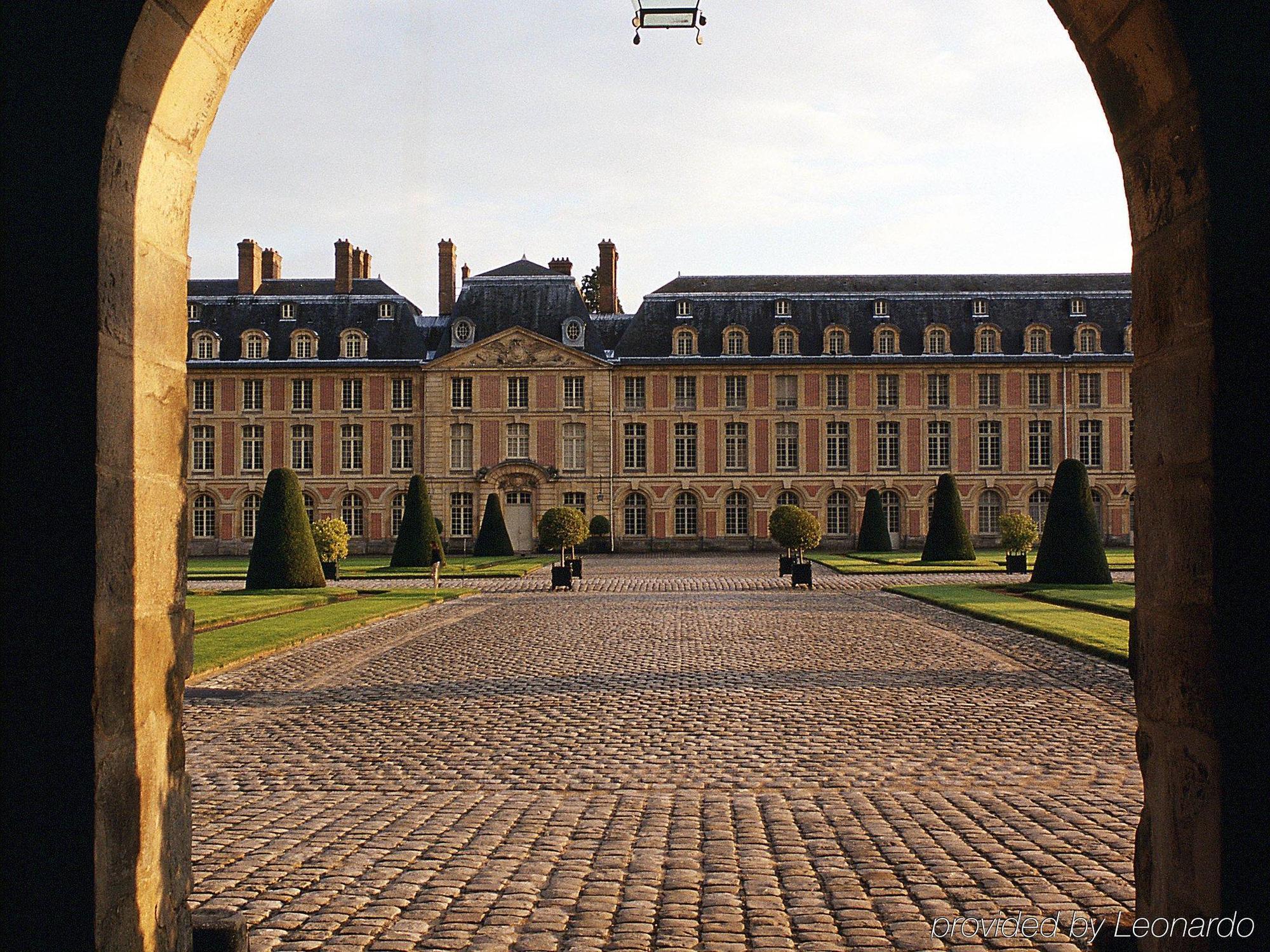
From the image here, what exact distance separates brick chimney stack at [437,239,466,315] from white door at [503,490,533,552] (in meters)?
8.02

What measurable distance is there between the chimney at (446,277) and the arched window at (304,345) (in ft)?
16.4

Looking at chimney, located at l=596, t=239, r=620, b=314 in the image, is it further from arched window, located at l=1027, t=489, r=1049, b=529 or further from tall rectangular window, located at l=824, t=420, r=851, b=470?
arched window, located at l=1027, t=489, r=1049, b=529

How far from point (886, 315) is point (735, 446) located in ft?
24.7

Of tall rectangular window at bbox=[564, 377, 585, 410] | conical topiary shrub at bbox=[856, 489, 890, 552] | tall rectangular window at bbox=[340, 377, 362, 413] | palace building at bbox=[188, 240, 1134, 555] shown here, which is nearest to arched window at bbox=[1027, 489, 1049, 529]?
palace building at bbox=[188, 240, 1134, 555]

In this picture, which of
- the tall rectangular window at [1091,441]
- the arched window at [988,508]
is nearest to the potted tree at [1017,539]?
the arched window at [988,508]

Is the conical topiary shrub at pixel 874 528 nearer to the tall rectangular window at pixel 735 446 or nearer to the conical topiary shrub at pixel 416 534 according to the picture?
the tall rectangular window at pixel 735 446

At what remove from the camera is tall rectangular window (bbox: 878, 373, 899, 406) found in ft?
139

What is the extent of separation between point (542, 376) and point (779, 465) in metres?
9.25

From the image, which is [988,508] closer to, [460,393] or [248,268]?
[460,393]

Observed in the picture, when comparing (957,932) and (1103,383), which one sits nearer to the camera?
(957,932)

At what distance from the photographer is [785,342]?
4262 cm

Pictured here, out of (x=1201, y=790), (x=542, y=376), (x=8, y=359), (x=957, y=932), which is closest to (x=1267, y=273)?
(x=1201, y=790)

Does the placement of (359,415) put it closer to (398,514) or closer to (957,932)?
(398,514)

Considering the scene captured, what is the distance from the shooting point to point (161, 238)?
2.83 meters
